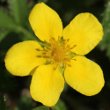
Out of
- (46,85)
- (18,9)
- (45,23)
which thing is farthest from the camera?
(18,9)

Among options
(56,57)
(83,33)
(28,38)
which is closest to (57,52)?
(56,57)

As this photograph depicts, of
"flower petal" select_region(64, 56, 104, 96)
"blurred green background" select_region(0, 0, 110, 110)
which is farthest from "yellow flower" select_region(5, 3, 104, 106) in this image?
"blurred green background" select_region(0, 0, 110, 110)

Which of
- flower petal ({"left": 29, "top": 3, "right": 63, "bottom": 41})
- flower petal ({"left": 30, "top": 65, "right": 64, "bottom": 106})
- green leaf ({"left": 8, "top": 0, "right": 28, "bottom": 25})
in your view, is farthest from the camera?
green leaf ({"left": 8, "top": 0, "right": 28, "bottom": 25})

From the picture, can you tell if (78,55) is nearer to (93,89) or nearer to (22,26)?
(93,89)

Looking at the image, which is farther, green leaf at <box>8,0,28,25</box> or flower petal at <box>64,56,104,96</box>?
green leaf at <box>8,0,28,25</box>

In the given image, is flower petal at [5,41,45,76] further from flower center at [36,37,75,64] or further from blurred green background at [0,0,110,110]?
blurred green background at [0,0,110,110]

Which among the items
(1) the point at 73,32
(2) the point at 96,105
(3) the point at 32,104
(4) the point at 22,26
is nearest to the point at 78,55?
(1) the point at 73,32

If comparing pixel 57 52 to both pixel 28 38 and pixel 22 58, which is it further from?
pixel 28 38

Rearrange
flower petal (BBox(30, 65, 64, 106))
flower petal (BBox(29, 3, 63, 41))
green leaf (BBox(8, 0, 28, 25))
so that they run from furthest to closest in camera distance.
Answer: green leaf (BBox(8, 0, 28, 25)), flower petal (BBox(29, 3, 63, 41)), flower petal (BBox(30, 65, 64, 106))
